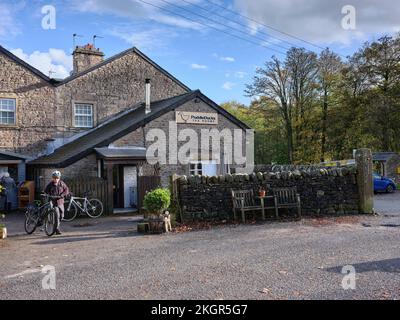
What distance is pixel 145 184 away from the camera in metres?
18.3

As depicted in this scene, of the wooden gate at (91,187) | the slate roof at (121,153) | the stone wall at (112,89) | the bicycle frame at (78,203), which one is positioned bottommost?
the bicycle frame at (78,203)

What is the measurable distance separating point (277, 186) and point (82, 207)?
24.8ft

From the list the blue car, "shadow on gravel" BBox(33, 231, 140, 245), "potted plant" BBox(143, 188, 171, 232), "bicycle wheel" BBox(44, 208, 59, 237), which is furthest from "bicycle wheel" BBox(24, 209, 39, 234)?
the blue car

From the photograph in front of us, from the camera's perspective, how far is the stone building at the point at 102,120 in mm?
19016

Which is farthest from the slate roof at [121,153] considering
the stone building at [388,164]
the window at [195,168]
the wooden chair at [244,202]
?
the stone building at [388,164]

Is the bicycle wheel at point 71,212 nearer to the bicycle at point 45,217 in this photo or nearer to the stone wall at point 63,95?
the bicycle at point 45,217

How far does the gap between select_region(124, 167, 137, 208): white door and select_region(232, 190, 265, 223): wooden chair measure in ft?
22.5

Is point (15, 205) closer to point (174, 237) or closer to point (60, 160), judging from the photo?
point (60, 160)

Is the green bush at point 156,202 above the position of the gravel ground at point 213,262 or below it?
above

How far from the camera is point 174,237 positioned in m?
11.2

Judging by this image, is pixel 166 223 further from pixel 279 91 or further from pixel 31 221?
pixel 279 91

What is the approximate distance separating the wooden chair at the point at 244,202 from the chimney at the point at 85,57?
16276 mm

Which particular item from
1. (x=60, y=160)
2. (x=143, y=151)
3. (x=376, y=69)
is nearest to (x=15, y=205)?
(x=60, y=160)
